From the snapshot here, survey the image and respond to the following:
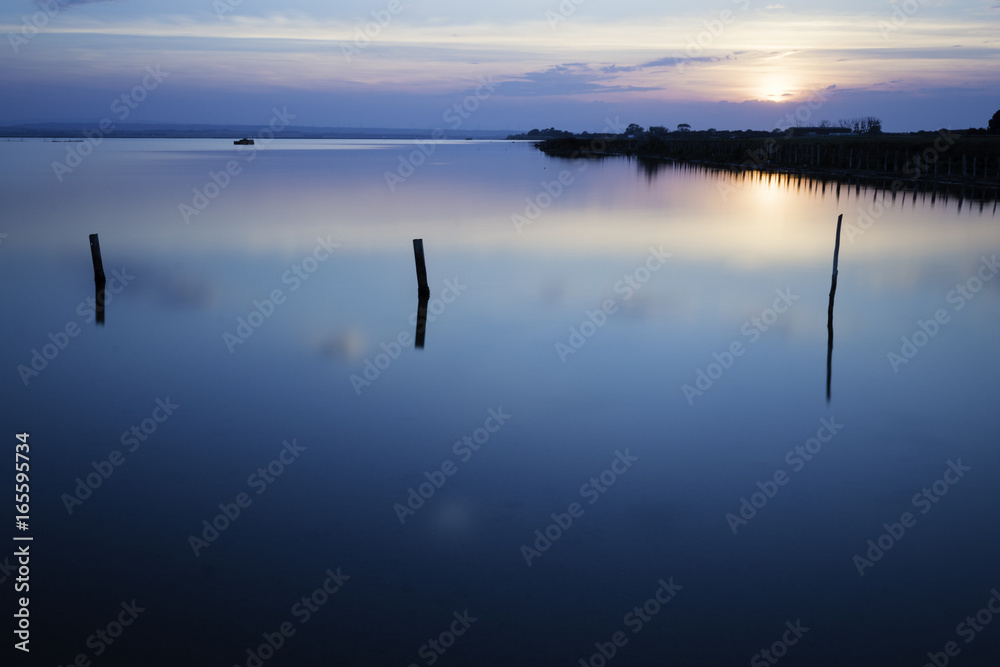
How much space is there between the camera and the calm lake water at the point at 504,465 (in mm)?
6727

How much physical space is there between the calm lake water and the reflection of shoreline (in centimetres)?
3253

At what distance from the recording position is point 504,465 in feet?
33.4

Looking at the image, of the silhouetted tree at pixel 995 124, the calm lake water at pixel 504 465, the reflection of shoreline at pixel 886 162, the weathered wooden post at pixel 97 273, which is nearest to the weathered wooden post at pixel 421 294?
the calm lake water at pixel 504 465

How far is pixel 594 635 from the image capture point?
21.7 feet

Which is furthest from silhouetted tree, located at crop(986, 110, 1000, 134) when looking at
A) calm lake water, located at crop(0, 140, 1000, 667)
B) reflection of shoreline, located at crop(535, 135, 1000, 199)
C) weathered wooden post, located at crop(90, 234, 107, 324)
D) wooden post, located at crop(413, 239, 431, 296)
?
weathered wooden post, located at crop(90, 234, 107, 324)

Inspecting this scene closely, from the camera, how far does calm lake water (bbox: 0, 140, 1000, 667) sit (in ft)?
22.1

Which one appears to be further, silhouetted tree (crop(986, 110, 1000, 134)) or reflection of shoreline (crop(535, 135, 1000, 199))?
silhouetted tree (crop(986, 110, 1000, 134))

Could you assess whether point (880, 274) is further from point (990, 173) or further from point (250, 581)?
point (990, 173)

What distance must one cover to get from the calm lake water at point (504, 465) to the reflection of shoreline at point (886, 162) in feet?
107

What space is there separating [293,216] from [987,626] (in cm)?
3553

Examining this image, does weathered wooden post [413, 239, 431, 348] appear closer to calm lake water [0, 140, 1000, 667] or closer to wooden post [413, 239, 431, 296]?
wooden post [413, 239, 431, 296]

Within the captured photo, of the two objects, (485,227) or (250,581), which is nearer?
(250,581)

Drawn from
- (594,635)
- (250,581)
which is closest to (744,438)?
(594,635)

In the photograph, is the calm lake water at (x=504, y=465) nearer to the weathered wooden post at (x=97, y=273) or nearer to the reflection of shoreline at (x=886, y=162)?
the weathered wooden post at (x=97, y=273)
